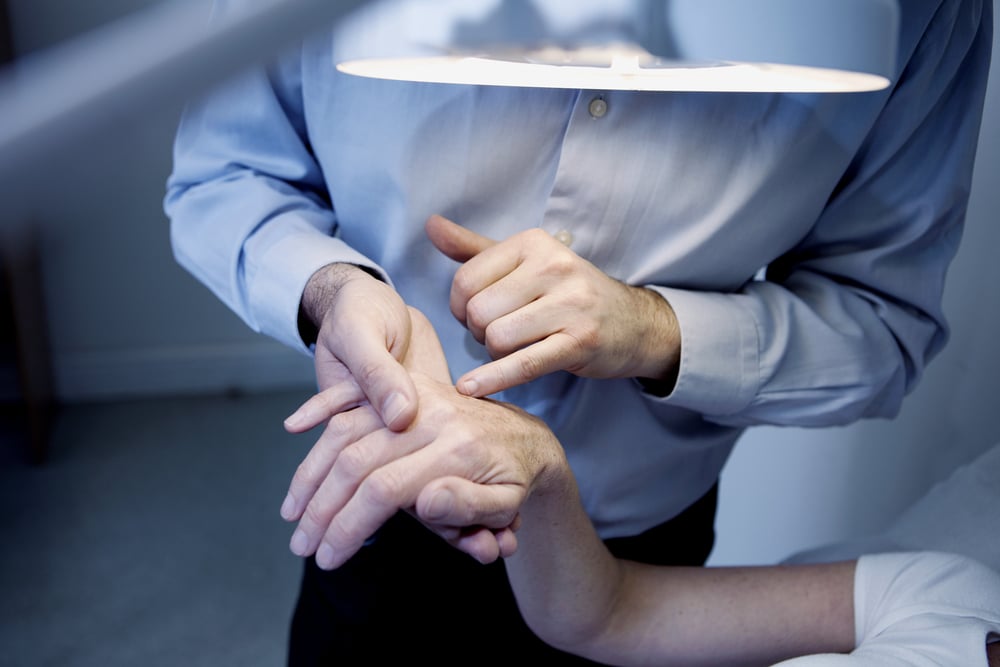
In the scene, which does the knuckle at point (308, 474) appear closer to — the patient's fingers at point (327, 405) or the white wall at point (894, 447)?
the patient's fingers at point (327, 405)

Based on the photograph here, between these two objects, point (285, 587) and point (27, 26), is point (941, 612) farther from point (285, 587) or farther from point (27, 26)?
point (27, 26)

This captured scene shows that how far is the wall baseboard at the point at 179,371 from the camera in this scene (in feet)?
10.3

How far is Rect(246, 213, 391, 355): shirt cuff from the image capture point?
3.29 ft

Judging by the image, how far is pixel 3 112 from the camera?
16cm

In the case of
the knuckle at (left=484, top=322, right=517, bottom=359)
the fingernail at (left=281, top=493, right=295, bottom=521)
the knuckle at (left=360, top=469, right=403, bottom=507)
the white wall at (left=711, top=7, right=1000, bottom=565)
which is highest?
the knuckle at (left=484, top=322, right=517, bottom=359)

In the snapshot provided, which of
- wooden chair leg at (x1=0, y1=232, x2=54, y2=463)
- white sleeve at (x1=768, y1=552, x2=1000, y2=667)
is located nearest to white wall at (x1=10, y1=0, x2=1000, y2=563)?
wooden chair leg at (x1=0, y1=232, x2=54, y2=463)

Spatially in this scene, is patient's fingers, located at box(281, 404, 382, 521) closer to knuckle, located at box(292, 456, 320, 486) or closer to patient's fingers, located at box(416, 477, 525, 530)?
knuckle, located at box(292, 456, 320, 486)

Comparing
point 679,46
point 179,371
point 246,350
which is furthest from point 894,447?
point 179,371

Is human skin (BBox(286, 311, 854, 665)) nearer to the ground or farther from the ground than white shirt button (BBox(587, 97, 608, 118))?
nearer to the ground

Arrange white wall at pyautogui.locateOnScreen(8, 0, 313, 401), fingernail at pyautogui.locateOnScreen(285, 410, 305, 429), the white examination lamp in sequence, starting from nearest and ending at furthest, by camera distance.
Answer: the white examination lamp < fingernail at pyautogui.locateOnScreen(285, 410, 305, 429) < white wall at pyautogui.locateOnScreen(8, 0, 313, 401)


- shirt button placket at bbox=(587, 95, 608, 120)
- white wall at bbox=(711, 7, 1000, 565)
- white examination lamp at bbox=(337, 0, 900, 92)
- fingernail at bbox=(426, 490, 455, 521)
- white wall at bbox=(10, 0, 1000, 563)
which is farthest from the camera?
white wall at bbox=(711, 7, 1000, 565)

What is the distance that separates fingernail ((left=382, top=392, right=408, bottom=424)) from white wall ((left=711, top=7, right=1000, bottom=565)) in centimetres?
114

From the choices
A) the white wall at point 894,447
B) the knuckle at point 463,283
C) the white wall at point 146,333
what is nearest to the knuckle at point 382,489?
the knuckle at point 463,283

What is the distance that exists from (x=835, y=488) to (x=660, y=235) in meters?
1.05
